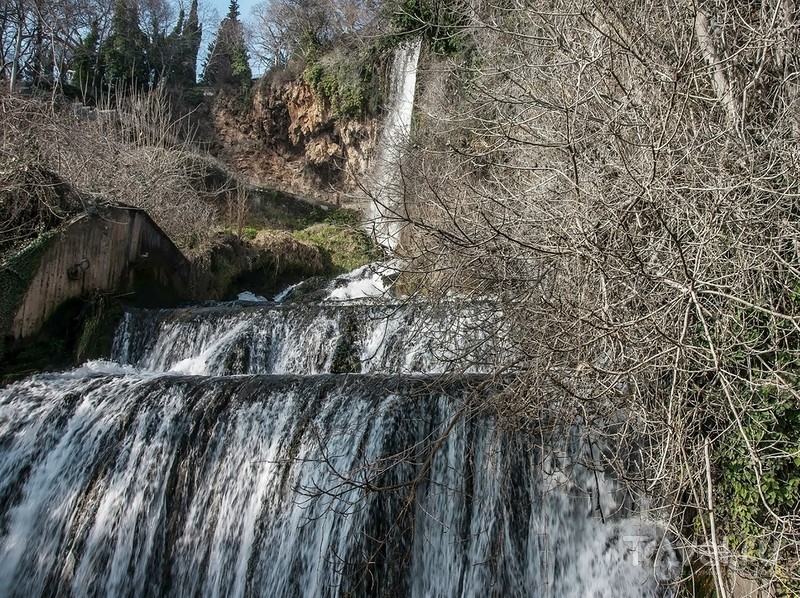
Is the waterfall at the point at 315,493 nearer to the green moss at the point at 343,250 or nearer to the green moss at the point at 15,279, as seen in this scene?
the green moss at the point at 15,279

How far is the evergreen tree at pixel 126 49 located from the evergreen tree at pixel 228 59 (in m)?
2.94

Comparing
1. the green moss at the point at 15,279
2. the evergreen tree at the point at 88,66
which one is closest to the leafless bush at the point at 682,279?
the green moss at the point at 15,279

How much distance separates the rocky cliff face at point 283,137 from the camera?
23.0 m

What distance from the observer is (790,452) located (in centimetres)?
421

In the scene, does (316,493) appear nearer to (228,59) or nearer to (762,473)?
(762,473)

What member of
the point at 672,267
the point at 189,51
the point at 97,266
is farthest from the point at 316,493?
the point at 189,51

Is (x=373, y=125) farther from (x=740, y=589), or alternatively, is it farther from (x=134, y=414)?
(x=740, y=589)

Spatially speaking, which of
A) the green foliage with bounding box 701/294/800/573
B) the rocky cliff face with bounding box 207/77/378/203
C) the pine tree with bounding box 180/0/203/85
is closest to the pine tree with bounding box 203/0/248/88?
the pine tree with bounding box 180/0/203/85

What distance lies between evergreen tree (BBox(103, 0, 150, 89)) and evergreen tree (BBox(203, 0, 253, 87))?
294 cm

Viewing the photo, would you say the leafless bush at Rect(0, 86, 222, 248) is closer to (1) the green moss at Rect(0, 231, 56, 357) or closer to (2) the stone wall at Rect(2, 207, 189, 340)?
(2) the stone wall at Rect(2, 207, 189, 340)

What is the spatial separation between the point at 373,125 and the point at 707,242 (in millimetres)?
17723

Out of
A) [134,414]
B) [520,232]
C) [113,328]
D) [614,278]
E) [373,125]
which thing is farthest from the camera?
[373,125]

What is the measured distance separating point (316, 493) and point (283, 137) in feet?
71.4

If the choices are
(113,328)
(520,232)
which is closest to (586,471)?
(520,232)
